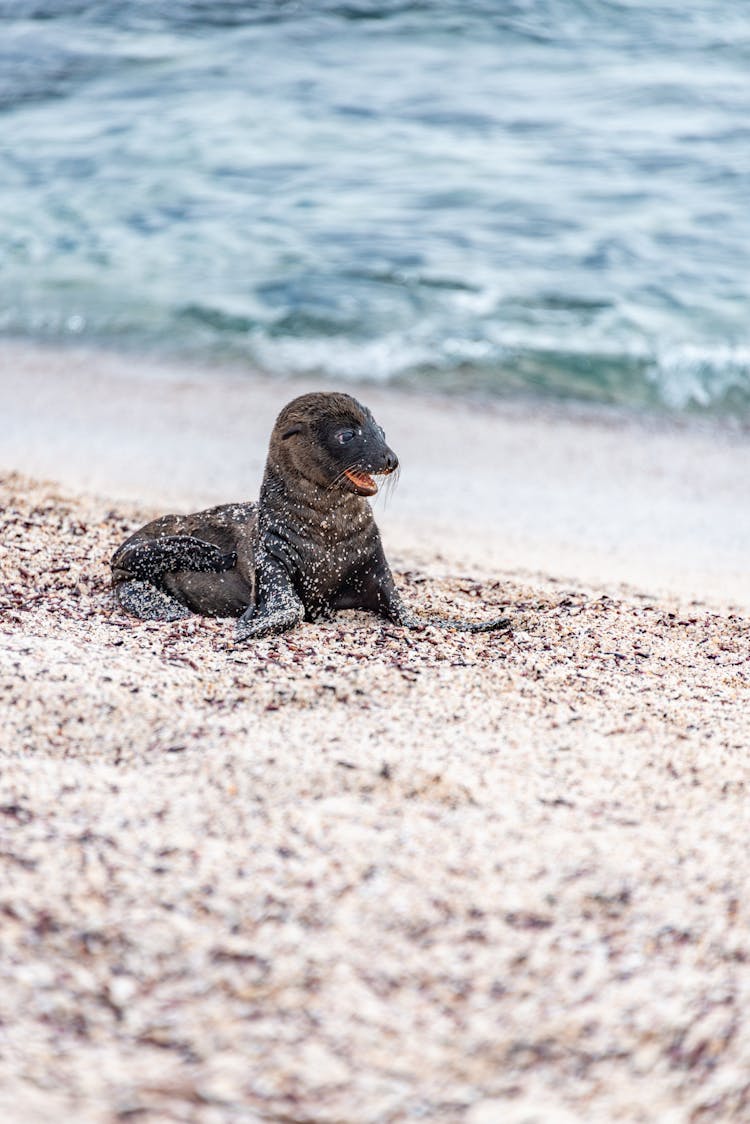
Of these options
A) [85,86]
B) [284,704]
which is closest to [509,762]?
[284,704]

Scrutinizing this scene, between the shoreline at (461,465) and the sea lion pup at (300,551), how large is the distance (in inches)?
43.8

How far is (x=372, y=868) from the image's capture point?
2629 mm

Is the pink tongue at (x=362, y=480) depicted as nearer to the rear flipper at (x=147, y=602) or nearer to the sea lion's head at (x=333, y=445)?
the sea lion's head at (x=333, y=445)

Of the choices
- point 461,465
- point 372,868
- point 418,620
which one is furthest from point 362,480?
point 461,465

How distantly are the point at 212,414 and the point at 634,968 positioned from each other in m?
6.52

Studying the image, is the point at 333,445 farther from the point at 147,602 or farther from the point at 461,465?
the point at 461,465

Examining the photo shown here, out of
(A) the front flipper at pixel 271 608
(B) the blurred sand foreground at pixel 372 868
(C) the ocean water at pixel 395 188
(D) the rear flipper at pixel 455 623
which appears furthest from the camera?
(C) the ocean water at pixel 395 188

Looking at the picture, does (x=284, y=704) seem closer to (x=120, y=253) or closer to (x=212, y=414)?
(x=212, y=414)

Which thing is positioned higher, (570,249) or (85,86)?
(85,86)

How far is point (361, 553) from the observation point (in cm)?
460

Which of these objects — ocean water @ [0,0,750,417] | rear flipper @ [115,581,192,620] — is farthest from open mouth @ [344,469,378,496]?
ocean water @ [0,0,750,417]

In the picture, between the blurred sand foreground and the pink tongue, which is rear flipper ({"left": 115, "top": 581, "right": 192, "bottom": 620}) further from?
the pink tongue

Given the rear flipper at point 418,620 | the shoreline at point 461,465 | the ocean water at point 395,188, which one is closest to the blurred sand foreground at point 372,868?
the rear flipper at point 418,620

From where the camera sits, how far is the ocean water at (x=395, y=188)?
10109mm
